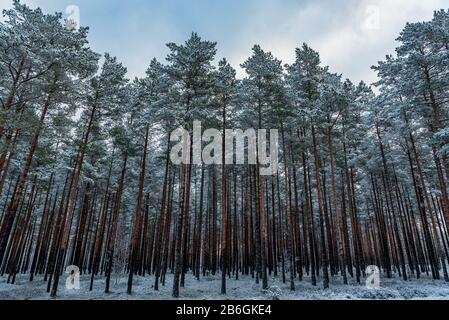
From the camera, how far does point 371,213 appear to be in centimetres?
4034

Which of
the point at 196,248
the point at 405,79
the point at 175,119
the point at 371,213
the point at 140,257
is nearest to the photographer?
the point at 405,79

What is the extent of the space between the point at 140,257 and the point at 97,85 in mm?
22295

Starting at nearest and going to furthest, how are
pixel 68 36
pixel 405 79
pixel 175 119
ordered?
pixel 68 36 → pixel 405 79 → pixel 175 119

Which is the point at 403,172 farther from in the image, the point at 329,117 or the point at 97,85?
the point at 97,85

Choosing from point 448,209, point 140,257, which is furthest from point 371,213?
point 140,257

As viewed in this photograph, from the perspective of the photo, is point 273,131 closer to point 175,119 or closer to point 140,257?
point 175,119

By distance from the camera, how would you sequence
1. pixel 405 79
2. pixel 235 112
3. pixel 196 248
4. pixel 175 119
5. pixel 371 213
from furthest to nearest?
pixel 371 213 < pixel 196 248 < pixel 235 112 < pixel 175 119 < pixel 405 79

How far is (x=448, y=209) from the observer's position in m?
15.4

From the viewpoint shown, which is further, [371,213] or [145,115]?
[371,213]

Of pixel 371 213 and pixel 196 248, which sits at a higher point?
pixel 371 213
